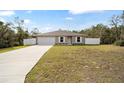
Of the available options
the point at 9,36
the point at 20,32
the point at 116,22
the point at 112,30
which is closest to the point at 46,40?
the point at 20,32

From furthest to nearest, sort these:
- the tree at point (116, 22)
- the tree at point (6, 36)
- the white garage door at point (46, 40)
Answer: the white garage door at point (46, 40) → the tree at point (116, 22) → the tree at point (6, 36)

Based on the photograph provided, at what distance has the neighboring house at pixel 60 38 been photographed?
3709 cm

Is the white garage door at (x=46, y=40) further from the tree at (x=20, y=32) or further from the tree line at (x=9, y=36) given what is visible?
the tree line at (x=9, y=36)

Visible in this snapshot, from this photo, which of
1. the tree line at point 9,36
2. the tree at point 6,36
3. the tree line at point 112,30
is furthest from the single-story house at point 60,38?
the tree at point 6,36

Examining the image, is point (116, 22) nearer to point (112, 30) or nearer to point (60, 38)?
point (112, 30)

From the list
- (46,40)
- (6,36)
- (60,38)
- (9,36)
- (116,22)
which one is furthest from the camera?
(60,38)

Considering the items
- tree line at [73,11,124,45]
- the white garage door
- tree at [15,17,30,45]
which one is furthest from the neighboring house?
tree line at [73,11,124,45]

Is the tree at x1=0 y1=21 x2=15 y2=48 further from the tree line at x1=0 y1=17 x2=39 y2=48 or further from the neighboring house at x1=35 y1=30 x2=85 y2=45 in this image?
the neighboring house at x1=35 y1=30 x2=85 y2=45

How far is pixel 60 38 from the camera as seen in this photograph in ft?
126

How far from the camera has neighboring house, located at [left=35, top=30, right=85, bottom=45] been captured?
37094mm

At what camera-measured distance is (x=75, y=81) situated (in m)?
7.34
